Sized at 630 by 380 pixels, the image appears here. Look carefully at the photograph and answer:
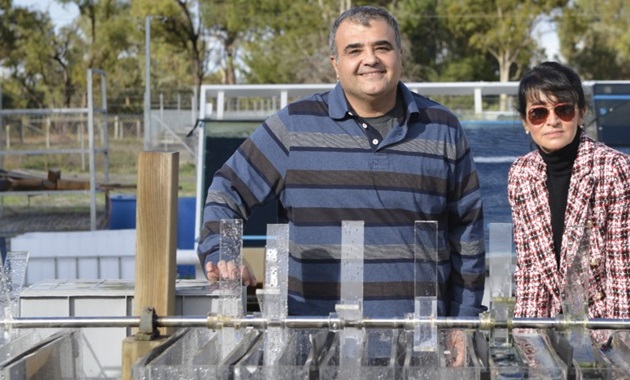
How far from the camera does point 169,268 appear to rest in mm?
2867

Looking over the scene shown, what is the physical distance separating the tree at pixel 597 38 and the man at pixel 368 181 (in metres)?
38.1

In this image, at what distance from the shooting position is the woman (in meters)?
3.32

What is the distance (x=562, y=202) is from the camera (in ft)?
11.2

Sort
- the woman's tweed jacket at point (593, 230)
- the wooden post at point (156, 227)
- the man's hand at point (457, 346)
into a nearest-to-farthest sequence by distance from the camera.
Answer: the man's hand at point (457, 346)
the wooden post at point (156, 227)
the woman's tweed jacket at point (593, 230)

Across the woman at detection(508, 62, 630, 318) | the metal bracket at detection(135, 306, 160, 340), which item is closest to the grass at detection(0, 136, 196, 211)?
the woman at detection(508, 62, 630, 318)

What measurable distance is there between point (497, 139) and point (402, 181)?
4877 mm

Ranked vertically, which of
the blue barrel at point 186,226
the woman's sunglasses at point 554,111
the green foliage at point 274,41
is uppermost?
the green foliage at point 274,41

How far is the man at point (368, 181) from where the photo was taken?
340 cm

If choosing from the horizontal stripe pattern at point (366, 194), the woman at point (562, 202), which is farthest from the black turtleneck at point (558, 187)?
the horizontal stripe pattern at point (366, 194)

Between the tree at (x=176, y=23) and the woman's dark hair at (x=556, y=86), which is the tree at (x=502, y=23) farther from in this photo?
the woman's dark hair at (x=556, y=86)

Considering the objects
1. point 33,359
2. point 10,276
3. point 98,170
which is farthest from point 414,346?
point 98,170

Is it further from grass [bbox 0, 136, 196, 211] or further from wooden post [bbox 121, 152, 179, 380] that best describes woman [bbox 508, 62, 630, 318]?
grass [bbox 0, 136, 196, 211]

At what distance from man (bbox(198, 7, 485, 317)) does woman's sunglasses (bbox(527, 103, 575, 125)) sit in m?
0.27

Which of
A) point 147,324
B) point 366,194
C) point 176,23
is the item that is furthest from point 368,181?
point 176,23
